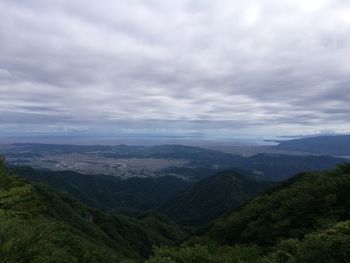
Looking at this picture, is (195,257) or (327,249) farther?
(195,257)

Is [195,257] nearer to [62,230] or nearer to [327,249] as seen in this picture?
[327,249]

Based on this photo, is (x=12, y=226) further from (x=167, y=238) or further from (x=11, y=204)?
(x=167, y=238)

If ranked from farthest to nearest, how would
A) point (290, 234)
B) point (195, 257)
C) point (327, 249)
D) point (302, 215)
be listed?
point (302, 215), point (290, 234), point (195, 257), point (327, 249)

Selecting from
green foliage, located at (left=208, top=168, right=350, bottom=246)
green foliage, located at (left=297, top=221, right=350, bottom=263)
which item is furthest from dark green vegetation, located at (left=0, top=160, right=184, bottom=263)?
green foliage, located at (left=208, top=168, right=350, bottom=246)

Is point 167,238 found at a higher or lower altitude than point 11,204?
lower

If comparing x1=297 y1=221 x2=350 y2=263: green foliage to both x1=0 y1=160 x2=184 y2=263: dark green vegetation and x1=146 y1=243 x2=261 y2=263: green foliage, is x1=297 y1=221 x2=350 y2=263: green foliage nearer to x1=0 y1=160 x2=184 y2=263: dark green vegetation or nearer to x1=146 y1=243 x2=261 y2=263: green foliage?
x1=146 y1=243 x2=261 y2=263: green foliage

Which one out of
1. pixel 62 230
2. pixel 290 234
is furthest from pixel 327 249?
pixel 62 230

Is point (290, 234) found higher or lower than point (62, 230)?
higher

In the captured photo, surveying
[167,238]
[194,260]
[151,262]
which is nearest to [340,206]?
[194,260]
